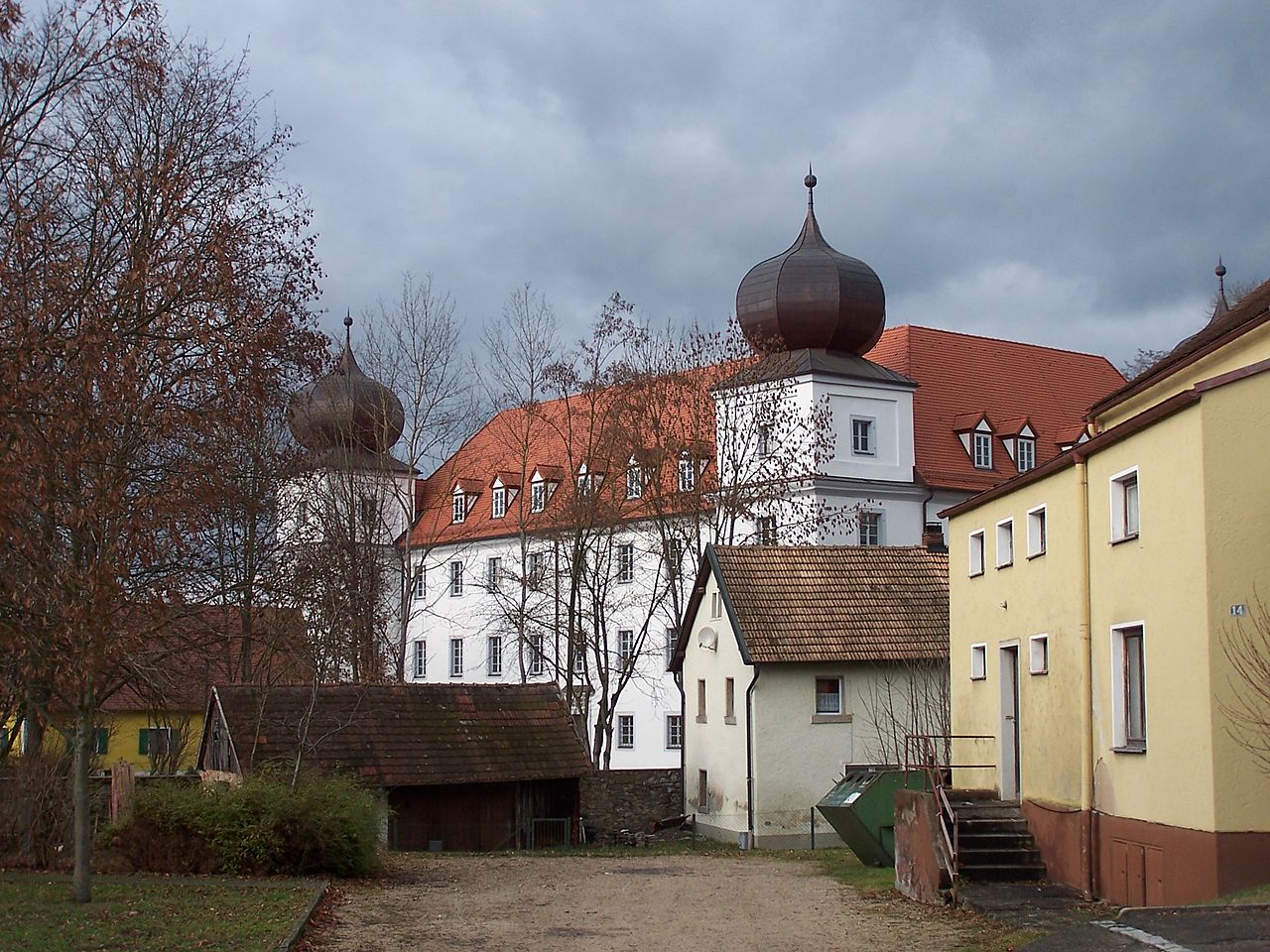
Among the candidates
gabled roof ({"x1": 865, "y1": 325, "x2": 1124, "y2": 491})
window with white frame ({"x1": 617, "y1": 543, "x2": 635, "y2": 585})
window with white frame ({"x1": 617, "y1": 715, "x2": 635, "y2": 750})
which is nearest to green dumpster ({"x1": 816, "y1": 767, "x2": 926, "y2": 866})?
window with white frame ({"x1": 617, "y1": 543, "x2": 635, "y2": 585})

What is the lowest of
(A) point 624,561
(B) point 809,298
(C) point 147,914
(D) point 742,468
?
(C) point 147,914

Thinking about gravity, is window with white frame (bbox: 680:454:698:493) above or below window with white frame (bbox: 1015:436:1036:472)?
below

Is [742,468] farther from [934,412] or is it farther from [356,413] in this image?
[356,413]

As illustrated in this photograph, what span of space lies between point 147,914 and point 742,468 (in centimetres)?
2796

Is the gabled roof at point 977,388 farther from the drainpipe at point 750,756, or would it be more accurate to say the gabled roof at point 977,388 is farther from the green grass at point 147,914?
the green grass at point 147,914

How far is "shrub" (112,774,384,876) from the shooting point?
20938mm

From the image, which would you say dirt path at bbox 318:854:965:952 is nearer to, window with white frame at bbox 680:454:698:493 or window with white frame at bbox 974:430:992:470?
window with white frame at bbox 680:454:698:493

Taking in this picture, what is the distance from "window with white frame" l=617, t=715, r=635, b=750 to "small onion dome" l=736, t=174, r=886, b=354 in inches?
625

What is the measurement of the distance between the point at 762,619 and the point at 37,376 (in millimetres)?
22206

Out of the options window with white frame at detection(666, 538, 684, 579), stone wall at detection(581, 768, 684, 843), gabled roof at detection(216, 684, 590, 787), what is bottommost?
stone wall at detection(581, 768, 684, 843)

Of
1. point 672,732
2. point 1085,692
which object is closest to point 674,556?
point 672,732

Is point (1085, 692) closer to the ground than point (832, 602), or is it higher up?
closer to the ground

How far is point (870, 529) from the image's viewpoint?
162 ft

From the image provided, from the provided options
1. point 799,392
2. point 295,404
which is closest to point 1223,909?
point 295,404
